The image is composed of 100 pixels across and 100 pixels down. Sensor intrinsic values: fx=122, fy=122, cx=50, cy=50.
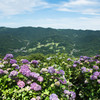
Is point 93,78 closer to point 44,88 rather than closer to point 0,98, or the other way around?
point 44,88

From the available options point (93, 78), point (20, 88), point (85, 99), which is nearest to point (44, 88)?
point (20, 88)

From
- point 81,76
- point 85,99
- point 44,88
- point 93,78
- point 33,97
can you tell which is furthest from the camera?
point 81,76

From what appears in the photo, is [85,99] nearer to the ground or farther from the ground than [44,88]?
nearer to the ground

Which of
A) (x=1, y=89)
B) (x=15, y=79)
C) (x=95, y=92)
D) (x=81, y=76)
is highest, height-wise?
(x=15, y=79)

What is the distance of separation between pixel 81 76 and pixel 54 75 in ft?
7.35

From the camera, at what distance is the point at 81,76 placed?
573cm

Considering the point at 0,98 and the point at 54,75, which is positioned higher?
the point at 54,75

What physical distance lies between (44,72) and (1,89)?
134 cm

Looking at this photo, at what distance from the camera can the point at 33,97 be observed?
3.04m

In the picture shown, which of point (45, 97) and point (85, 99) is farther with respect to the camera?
point (85, 99)

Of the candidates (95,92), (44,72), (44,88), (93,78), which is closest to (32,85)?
(44,88)

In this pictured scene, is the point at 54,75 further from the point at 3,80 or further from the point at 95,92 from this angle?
the point at 95,92

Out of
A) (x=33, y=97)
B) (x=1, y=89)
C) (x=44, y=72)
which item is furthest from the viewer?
(x=44, y=72)

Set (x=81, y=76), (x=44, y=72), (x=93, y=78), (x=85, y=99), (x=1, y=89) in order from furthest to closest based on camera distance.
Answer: (x=81, y=76)
(x=85, y=99)
(x=93, y=78)
(x=44, y=72)
(x=1, y=89)
